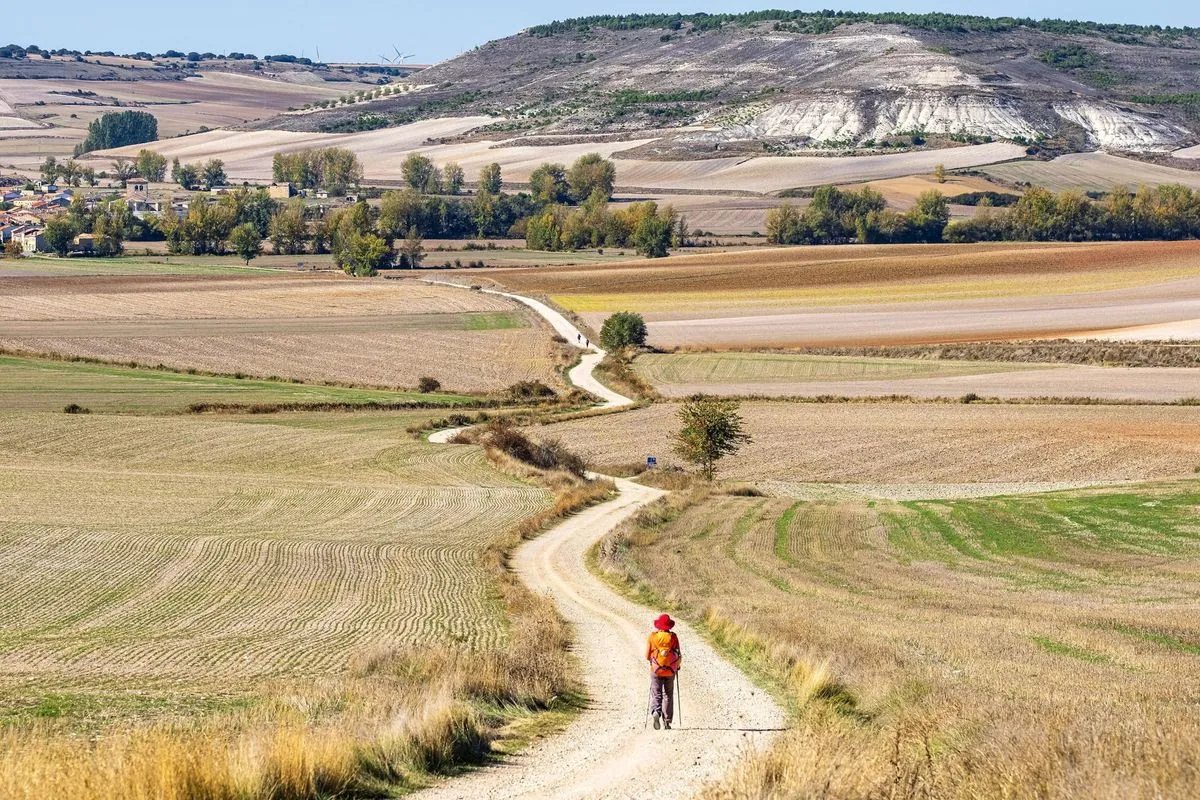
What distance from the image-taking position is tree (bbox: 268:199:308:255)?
570 feet

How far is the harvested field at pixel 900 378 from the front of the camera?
76188 millimetres

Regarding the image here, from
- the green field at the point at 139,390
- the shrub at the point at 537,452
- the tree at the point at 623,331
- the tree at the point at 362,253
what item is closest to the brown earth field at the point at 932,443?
the shrub at the point at 537,452

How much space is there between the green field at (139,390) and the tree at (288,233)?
87.4 m

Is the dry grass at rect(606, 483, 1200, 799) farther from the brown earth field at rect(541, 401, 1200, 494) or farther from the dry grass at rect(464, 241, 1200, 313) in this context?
the dry grass at rect(464, 241, 1200, 313)

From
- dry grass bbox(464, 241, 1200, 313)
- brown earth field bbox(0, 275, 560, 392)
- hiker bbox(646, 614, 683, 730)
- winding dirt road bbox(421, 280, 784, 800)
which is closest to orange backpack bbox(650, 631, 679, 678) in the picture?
hiker bbox(646, 614, 683, 730)

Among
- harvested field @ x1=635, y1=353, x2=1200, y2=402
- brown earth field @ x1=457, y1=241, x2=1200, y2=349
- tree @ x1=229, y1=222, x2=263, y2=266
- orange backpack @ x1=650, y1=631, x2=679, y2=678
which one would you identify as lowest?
harvested field @ x1=635, y1=353, x2=1200, y2=402

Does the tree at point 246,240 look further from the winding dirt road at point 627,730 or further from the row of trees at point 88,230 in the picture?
the winding dirt road at point 627,730

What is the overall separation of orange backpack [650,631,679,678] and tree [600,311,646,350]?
81.4 m

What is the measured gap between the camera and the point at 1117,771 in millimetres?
11547

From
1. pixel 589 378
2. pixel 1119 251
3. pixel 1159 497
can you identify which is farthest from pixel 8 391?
pixel 1119 251

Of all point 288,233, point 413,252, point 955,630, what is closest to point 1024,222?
point 413,252

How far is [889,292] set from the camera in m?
125

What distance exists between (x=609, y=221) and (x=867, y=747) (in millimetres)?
168016

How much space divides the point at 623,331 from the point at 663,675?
8193 cm
